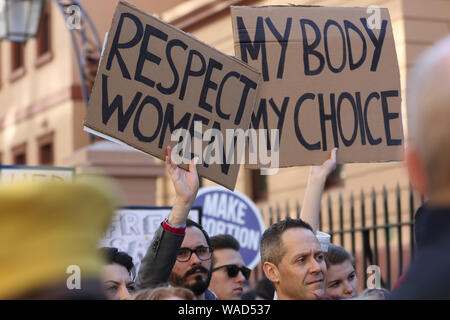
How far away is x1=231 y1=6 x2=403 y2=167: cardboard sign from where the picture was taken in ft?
16.3

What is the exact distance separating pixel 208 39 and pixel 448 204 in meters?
15.6

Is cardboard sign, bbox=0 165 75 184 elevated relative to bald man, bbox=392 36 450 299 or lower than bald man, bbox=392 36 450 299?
elevated

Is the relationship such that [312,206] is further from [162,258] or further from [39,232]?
[39,232]


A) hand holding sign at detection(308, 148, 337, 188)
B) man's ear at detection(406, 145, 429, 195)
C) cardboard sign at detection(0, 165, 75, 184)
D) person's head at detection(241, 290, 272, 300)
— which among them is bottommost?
person's head at detection(241, 290, 272, 300)

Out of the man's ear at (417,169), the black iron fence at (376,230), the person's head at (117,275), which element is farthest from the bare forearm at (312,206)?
the black iron fence at (376,230)

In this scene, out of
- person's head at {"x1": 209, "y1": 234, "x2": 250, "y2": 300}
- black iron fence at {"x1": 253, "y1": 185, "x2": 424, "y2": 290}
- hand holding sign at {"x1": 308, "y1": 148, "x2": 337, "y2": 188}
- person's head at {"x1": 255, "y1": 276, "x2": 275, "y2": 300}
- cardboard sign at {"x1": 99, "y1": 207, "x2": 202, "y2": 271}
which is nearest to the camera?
hand holding sign at {"x1": 308, "y1": 148, "x2": 337, "y2": 188}

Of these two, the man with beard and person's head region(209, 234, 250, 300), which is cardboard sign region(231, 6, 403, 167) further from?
person's head region(209, 234, 250, 300)

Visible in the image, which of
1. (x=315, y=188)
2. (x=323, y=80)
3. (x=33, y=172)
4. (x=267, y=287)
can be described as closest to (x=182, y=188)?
(x=315, y=188)

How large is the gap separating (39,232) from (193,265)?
10.3ft

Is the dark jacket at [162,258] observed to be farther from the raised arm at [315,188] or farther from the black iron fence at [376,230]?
the black iron fence at [376,230]

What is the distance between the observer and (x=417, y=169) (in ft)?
5.68

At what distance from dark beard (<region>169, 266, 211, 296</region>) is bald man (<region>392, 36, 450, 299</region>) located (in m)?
2.96

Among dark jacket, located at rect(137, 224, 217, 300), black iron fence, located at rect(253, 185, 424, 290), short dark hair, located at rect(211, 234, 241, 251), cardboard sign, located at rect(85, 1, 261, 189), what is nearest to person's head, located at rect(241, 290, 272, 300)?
short dark hair, located at rect(211, 234, 241, 251)
